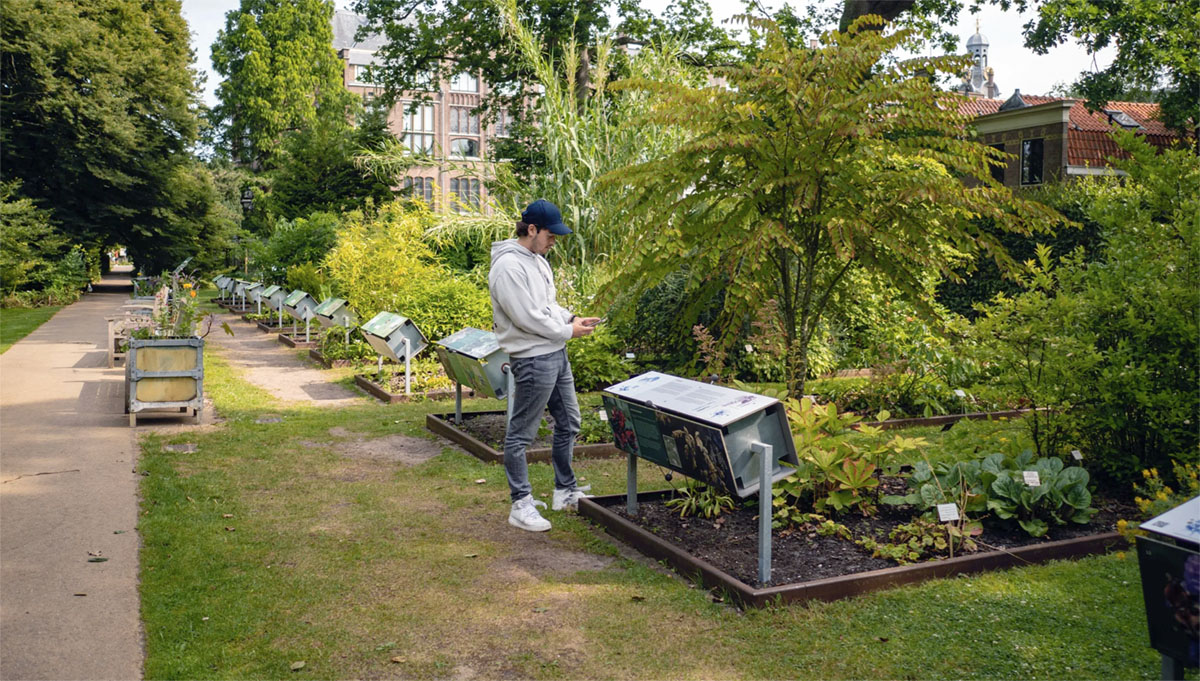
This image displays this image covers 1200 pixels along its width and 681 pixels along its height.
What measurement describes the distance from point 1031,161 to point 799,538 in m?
34.1

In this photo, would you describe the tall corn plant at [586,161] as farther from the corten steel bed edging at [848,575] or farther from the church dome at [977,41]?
the church dome at [977,41]

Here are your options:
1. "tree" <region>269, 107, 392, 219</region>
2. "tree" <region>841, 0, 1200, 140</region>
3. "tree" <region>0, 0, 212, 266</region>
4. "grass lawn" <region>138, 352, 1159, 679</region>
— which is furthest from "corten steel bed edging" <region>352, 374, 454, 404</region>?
"tree" <region>0, 0, 212, 266</region>

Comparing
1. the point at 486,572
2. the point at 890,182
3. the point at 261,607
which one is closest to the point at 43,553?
the point at 261,607

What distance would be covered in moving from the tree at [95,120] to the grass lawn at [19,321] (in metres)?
8.36

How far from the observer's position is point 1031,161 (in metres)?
35.0

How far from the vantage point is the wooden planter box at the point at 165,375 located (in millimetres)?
9188

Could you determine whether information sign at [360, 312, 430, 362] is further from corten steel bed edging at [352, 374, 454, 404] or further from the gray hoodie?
the gray hoodie

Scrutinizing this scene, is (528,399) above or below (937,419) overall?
above

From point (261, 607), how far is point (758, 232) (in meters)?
3.57

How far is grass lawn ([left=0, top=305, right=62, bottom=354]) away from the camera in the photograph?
1769 cm

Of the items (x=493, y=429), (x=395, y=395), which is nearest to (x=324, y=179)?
(x=395, y=395)

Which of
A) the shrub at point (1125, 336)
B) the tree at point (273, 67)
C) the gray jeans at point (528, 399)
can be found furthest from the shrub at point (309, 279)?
the tree at point (273, 67)

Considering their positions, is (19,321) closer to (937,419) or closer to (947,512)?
(937,419)

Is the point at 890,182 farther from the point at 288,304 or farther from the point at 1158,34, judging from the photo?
the point at 1158,34
